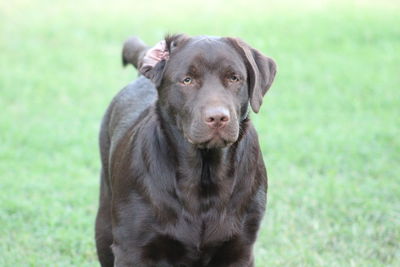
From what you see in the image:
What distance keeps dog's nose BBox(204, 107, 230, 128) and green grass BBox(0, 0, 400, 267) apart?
6.82 ft

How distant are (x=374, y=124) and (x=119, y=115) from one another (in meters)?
4.54

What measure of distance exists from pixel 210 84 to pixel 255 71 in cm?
32

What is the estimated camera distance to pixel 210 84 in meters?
4.31

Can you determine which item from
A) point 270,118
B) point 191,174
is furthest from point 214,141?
point 270,118

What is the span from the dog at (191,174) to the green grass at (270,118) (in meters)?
1.42

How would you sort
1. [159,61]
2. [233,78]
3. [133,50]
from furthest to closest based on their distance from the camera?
[133,50]
[159,61]
[233,78]

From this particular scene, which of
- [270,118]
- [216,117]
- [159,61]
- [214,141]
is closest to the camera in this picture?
[216,117]

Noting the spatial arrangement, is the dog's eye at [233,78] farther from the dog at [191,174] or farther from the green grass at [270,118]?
the green grass at [270,118]

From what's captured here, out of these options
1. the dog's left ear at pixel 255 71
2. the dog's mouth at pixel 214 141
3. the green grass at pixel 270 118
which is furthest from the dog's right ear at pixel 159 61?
the green grass at pixel 270 118

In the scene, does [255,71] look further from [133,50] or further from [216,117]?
[133,50]

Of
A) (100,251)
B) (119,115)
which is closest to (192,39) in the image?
(119,115)

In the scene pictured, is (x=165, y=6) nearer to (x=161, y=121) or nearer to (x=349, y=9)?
(x=349, y=9)

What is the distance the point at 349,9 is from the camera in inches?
611

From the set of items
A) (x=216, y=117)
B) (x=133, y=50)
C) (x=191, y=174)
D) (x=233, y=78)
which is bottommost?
(x=191, y=174)
